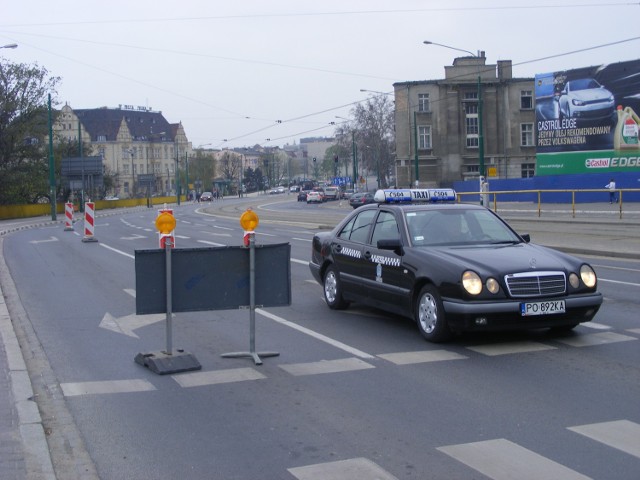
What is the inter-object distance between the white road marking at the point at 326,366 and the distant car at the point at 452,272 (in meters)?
1.11

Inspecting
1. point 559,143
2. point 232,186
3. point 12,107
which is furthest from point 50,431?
point 232,186

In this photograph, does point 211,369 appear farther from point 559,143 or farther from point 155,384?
point 559,143

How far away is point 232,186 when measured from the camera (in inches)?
6309

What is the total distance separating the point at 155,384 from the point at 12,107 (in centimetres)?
6521

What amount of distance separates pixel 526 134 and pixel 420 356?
74178 mm

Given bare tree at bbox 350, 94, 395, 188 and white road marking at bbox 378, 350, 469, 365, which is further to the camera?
bare tree at bbox 350, 94, 395, 188

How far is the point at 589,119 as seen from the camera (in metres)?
54.2

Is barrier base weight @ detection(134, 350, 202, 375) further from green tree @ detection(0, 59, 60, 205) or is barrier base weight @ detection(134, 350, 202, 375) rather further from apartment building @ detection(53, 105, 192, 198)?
apartment building @ detection(53, 105, 192, 198)

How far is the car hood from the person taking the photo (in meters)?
8.84

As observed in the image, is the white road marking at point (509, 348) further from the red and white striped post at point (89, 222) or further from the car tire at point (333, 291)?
the red and white striped post at point (89, 222)

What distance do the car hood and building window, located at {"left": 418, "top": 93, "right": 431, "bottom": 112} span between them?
7155 cm

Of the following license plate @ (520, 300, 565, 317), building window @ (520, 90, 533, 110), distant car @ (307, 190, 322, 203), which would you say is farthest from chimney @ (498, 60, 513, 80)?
license plate @ (520, 300, 565, 317)

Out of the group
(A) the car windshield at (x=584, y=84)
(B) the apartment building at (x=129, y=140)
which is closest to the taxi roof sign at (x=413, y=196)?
(A) the car windshield at (x=584, y=84)

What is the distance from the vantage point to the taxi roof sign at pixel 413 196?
11.1 metres
